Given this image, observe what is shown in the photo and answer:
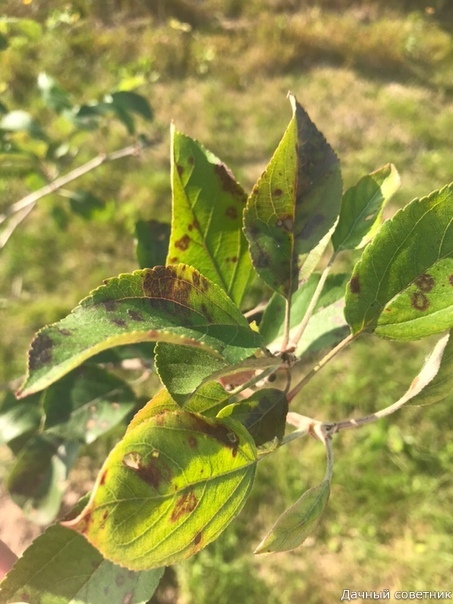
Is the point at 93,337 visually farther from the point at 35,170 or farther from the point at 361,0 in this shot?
the point at 361,0

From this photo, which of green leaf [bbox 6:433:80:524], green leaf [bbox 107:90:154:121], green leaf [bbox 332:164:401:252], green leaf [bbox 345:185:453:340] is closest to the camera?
green leaf [bbox 345:185:453:340]

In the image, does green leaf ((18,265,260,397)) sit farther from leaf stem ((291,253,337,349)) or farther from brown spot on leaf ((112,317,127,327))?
leaf stem ((291,253,337,349))

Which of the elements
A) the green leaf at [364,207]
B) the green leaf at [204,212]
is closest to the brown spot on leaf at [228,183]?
the green leaf at [204,212]

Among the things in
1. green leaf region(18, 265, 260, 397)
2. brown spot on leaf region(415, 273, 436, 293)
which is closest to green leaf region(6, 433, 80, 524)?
green leaf region(18, 265, 260, 397)

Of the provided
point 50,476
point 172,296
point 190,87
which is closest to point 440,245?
point 172,296

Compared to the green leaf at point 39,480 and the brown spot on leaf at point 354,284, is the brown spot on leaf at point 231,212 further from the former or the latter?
the green leaf at point 39,480

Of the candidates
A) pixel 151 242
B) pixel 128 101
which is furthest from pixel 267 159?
pixel 151 242
